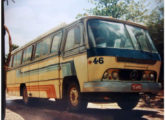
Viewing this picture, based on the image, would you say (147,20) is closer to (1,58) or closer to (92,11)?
(92,11)

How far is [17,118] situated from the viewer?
4852mm

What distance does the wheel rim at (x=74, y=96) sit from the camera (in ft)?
15.6

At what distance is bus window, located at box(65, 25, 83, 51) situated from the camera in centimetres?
475

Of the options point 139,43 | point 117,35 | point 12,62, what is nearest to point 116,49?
point 117,35

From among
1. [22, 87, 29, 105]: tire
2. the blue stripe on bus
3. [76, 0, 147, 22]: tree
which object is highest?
[76, 0, 147, 22]: tree

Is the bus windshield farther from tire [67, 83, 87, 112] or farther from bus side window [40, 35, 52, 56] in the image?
bus side window [40, 35, 52, 56]

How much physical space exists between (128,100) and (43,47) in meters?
2.80

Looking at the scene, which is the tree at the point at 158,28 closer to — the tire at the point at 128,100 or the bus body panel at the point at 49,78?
the tire at the point at 128,100

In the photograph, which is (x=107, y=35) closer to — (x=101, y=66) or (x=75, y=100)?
(x=101, y=66)

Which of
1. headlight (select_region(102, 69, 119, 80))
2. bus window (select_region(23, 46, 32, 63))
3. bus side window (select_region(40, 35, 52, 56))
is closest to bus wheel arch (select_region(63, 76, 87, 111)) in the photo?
headlight (select_region(102, 69, 119, 80))

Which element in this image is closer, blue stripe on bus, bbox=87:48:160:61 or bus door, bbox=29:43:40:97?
blue stripe on bus, bbox=87:48:160:61

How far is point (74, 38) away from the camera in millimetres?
4945

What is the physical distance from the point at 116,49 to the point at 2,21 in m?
2.17

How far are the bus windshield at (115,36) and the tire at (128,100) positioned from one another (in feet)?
3.23
